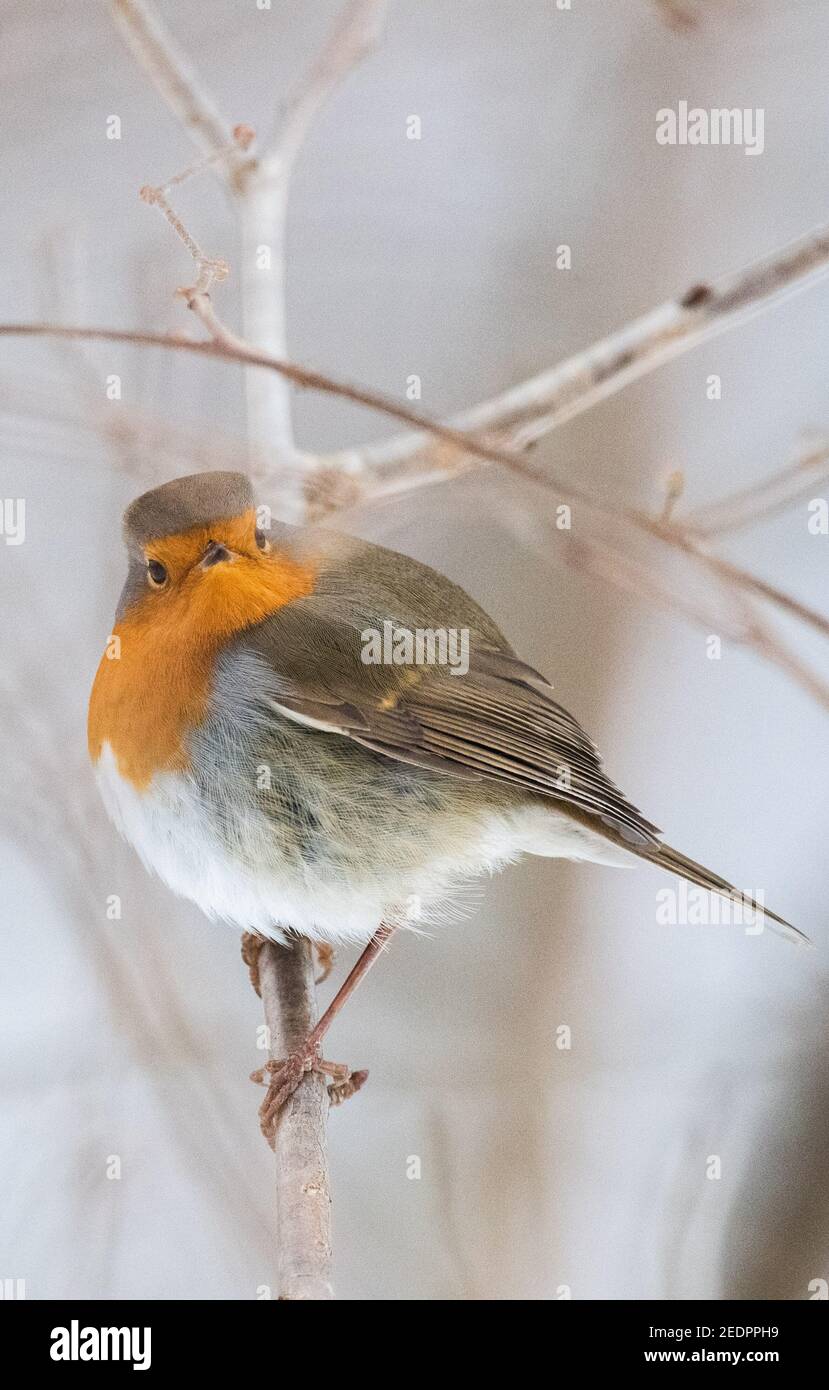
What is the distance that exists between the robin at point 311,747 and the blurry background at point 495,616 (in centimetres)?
35

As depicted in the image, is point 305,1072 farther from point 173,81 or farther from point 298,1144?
point 173,81

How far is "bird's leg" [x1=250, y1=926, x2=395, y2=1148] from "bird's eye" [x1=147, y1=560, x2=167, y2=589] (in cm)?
72

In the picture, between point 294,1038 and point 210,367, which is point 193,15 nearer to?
point 210,367

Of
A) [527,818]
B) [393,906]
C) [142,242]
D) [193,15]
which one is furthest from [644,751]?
[193,15]

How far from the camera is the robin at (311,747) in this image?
6.31 ft

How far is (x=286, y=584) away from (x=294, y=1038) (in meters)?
0.74

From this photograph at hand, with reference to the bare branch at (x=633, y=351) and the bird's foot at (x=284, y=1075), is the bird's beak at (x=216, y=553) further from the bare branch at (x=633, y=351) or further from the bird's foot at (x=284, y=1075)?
the bird's foot at (x=284, y=1075)

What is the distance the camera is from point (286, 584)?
6.61 feet

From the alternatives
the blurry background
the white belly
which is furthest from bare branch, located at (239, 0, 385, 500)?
the white belly

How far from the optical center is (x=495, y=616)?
2.63 m

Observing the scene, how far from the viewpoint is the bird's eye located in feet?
6.35

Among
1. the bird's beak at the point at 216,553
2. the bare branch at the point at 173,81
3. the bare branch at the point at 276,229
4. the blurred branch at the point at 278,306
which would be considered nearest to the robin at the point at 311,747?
the bird's beak at the point at 216,553

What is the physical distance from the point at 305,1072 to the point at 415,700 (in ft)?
2.05
